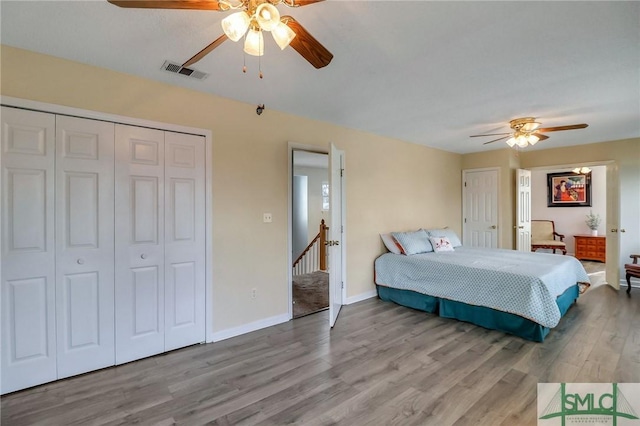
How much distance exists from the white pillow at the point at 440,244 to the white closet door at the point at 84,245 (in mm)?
4072

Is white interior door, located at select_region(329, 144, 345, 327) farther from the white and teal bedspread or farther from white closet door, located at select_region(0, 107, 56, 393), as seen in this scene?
white closet door, located at select_region(0, 107, 56, 393)

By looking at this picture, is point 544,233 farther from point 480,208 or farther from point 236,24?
point 236,24

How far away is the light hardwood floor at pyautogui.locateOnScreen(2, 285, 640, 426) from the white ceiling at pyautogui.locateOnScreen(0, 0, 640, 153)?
242 cm

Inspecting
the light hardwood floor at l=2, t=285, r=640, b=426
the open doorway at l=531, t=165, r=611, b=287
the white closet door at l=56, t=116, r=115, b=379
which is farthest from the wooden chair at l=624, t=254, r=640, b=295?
the white closet door at l=56, t=116, r=115, b=379

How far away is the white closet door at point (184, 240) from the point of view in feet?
8.98

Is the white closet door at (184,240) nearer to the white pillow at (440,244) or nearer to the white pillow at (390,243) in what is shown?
the white pillow at (390,243)

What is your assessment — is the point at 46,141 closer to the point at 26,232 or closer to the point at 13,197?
the point at 13,197

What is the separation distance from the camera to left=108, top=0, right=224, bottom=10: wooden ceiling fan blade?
1305 mm

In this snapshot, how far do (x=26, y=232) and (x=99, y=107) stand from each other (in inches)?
42.9

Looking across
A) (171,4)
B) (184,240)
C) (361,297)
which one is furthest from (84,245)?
(361,297)

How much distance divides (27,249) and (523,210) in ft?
22.4

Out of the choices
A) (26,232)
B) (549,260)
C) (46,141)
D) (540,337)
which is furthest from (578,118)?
(26,232)

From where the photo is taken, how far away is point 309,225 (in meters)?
6.30

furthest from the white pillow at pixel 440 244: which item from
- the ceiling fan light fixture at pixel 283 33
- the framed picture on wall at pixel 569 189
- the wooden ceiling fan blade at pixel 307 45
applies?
the framed picture on wall at pixel 569 189
